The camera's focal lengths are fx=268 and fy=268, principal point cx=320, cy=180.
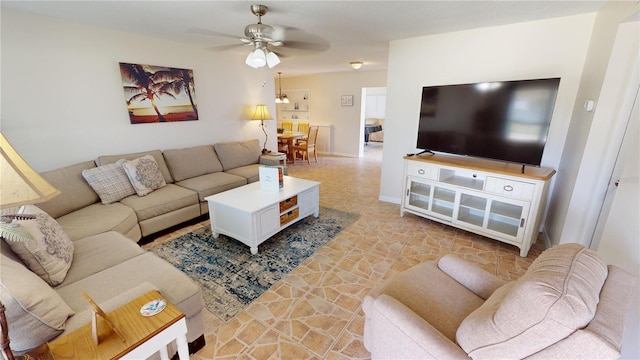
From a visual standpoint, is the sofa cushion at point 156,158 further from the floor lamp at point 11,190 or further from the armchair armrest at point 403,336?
the armchair armrest at point 403,336

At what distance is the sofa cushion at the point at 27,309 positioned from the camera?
0.99 meters

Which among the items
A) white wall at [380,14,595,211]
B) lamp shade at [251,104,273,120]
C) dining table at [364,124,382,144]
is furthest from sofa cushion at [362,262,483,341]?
dining table at [364,124,382,144]

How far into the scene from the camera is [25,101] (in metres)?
2.60

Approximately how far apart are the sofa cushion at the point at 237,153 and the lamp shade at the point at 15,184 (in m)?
3.26

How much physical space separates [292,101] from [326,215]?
5583mm

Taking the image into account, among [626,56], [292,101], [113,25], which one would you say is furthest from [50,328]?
[292,101]

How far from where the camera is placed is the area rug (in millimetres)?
2059

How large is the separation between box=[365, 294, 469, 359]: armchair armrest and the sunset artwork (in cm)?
363

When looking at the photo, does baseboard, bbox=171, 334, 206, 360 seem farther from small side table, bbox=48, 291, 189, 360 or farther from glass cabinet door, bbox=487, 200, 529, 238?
glass cabinet door, bbox=487, 200, 529, 238

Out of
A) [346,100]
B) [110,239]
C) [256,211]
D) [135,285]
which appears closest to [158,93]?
[110,239]

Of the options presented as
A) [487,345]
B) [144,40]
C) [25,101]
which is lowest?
[487,345]

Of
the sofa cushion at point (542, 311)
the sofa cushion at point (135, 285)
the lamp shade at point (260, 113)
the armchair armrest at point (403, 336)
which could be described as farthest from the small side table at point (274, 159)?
the sofa cushion at point (542, 311)

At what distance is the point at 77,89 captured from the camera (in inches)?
114

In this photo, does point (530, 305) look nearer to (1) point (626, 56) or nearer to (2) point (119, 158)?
(1) point (626, 56)
